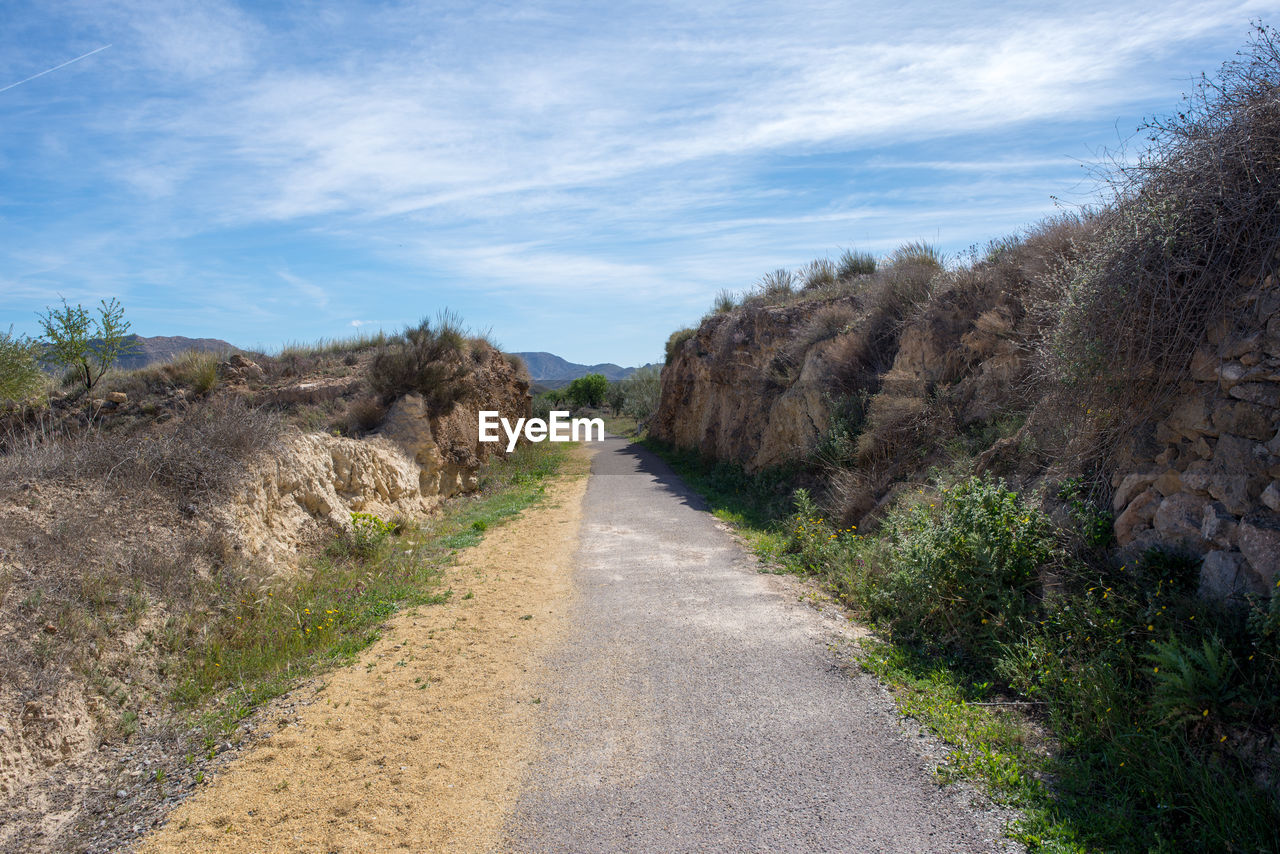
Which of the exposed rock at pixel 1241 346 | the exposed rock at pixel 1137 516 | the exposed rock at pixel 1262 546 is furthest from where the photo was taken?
the exposed rock at pixel 1137 516

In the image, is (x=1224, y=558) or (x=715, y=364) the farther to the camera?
(x=715, y=364)

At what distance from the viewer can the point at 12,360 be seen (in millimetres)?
13273

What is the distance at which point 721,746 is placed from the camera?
418 cm

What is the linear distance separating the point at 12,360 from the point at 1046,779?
59.0 ft

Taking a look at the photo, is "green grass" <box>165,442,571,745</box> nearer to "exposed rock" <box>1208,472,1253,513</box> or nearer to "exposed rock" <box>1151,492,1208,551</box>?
"exposed rock" <box>1151,492,1208,551</box>

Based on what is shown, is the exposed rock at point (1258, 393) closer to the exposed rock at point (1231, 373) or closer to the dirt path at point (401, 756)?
the exposed rock at point (1231, 373)

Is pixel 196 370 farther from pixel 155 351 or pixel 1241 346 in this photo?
pixel 1241 346

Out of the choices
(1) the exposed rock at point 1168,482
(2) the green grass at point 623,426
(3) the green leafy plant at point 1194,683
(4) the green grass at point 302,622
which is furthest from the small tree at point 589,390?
(3) the green leafy plant at point 1194,683

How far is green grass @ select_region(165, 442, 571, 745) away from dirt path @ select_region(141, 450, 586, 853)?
0.41 metres

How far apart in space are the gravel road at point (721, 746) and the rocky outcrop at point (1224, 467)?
213cm

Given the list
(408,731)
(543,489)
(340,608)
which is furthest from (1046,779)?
(543,489)

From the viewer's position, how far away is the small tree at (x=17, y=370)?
43.0 ft

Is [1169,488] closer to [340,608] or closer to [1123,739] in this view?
[1123,739]

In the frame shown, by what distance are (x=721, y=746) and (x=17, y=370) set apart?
53.2 feet
